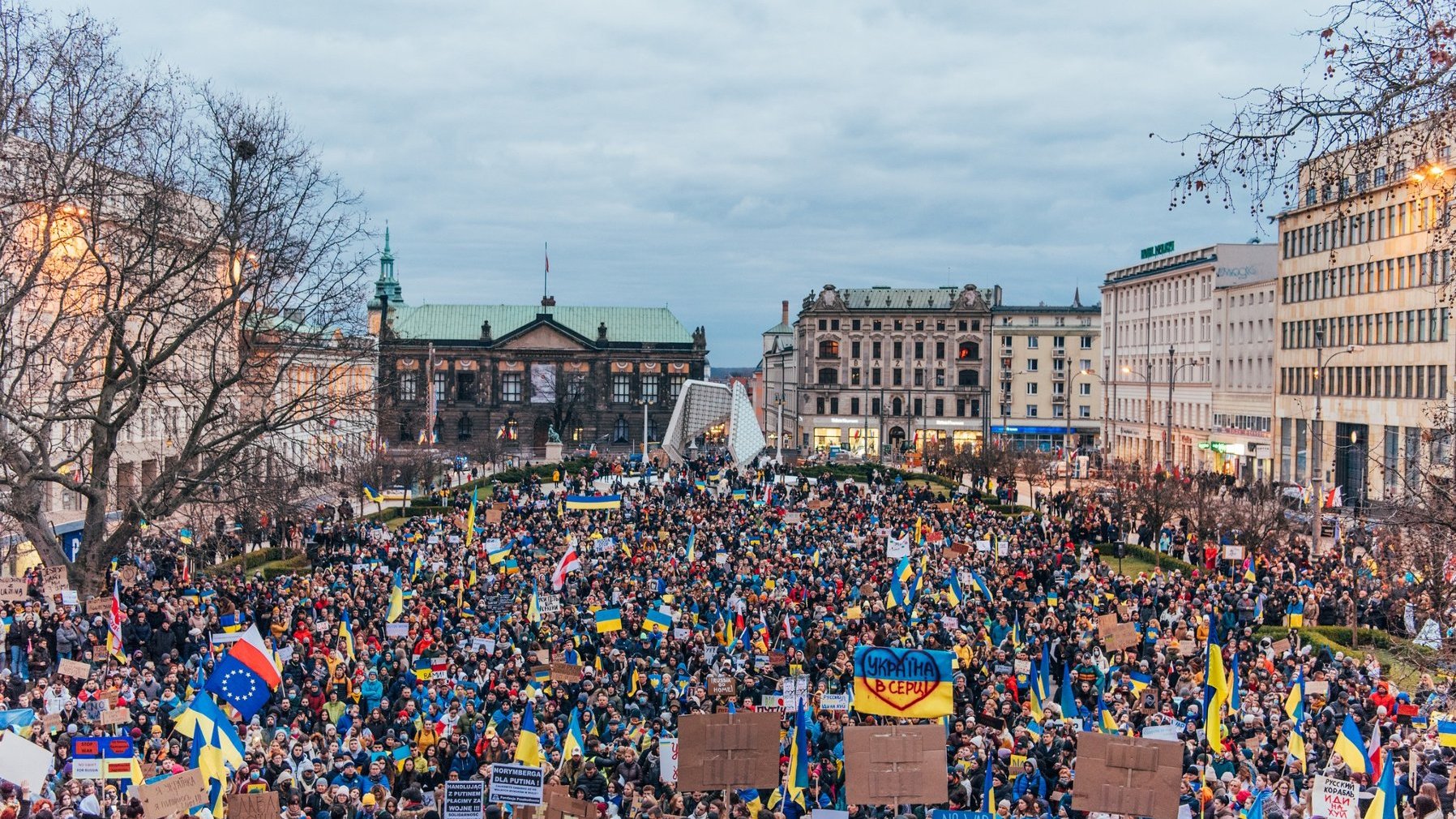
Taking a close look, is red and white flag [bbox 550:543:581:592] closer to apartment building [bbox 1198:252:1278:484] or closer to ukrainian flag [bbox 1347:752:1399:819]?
ukrainian flag [bbox 1347:752:1399:819]

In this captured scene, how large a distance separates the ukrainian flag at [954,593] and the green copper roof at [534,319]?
112 m

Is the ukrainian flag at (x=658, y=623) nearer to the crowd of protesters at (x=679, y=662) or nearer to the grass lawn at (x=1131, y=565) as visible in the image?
the crowd of protesters at (x=679, y=662)

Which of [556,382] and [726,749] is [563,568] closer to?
[726,749]

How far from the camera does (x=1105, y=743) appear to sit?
47.1ft

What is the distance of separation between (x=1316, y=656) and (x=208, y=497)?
20.9 metres

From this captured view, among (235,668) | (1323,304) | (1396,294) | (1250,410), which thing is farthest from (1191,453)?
(235,668)

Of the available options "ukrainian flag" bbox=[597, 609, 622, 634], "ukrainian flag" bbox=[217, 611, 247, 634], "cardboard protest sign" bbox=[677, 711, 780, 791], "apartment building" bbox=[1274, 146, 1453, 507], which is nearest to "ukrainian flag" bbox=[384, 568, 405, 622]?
"ukrainian flag" bbox=[217, 611, 247, 634]

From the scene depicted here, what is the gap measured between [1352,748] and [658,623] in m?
11.8

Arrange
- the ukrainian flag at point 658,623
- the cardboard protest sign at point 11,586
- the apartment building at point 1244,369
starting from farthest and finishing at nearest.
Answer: the apartment building at point 1244,369 < the ukrainian flag at point 658,623 < the cardboard protest sign at point 11,586

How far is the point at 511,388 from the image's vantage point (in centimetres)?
13862

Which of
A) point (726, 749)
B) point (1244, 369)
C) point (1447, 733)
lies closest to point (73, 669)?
point (726, 749)

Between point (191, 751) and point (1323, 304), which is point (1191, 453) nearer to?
point (1323, 304)

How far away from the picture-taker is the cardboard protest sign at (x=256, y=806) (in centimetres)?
1374

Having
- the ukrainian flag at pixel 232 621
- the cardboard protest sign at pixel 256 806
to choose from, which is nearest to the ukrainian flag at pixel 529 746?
the cardboard protest sign at pixel 256 806
